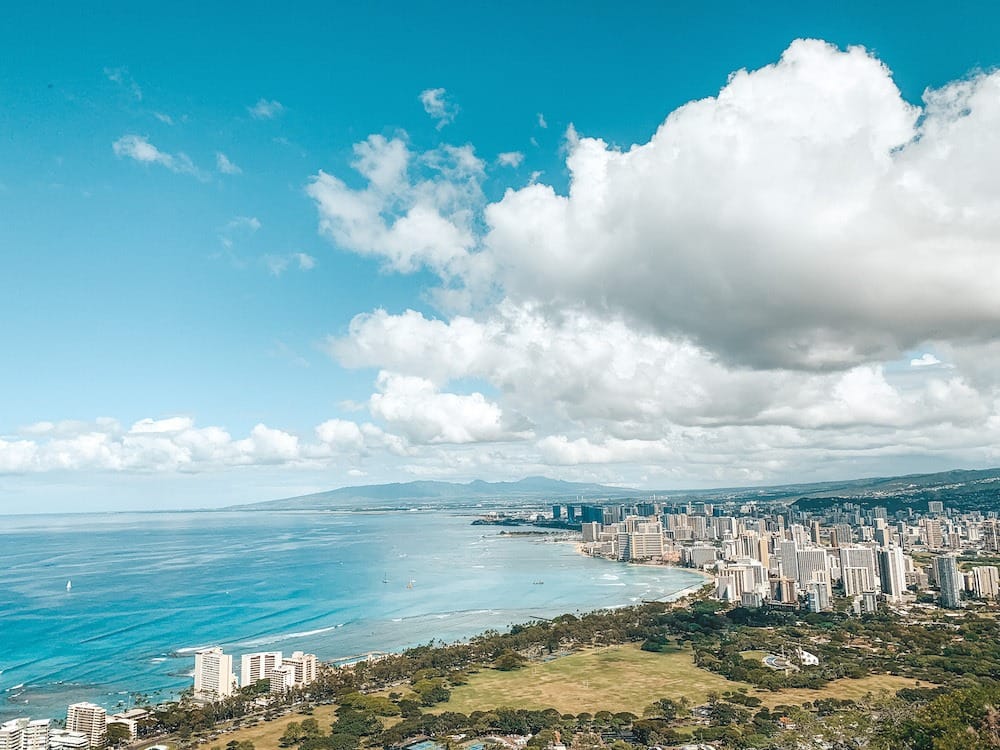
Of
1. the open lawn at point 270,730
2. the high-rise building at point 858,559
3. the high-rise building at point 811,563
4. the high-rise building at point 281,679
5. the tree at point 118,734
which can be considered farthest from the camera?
the high-rise building at point 811,563

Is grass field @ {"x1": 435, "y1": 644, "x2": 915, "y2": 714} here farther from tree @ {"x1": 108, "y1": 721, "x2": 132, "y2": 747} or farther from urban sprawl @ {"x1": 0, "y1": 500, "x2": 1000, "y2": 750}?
tree @ {"x1": 108, "y1": 721, "x2": 132, "y2": 747}

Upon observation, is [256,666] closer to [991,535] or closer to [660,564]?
[660,564]

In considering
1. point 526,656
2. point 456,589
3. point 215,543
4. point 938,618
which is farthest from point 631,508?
point 526,656

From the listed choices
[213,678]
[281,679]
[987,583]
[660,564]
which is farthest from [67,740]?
[660,564]

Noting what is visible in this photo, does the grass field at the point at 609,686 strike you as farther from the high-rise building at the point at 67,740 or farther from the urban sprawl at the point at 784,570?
the high-rise building at the point at 67,740

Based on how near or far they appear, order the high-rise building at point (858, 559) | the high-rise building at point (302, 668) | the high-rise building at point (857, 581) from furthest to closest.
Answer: the high-rise building at point (858, 559) → the high-rise building at point (857, 581) → the high-rise building at point (302, 668)

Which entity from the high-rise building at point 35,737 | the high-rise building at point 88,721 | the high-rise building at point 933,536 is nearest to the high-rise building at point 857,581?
the high-rise building at point 933,536
